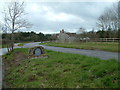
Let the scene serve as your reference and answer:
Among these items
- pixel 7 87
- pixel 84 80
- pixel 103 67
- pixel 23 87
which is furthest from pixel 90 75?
pixel 7 87

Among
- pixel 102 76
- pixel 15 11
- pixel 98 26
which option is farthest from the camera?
pixel 98 26

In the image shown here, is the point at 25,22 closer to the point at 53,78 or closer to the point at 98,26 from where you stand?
the point at 53,78

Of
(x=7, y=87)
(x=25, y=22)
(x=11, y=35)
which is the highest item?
(x=25, y=22)

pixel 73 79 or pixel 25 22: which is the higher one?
pixel 25 22

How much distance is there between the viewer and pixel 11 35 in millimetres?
29719

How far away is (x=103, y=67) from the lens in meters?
7.17

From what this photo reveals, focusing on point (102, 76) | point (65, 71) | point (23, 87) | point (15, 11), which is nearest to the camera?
point (102, 76)

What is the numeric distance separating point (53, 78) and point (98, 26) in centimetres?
4606

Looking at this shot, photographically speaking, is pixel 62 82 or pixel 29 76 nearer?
pixel 62 82

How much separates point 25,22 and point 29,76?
23443 millimetres

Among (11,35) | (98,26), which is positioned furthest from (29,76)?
(98,26)

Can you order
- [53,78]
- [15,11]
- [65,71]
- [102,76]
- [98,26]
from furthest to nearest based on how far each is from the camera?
1. [98,26]
2. [15,11]
3. [65,71]
4. [53,78]
5. [102,76]

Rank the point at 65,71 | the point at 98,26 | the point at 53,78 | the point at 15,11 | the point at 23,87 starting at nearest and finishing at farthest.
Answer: the point at 23,87
the point at 53,78
the point at 65,71
the point at 15,11
the point at 98,26

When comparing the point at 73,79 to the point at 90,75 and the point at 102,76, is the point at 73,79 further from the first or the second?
the point at 102,76
